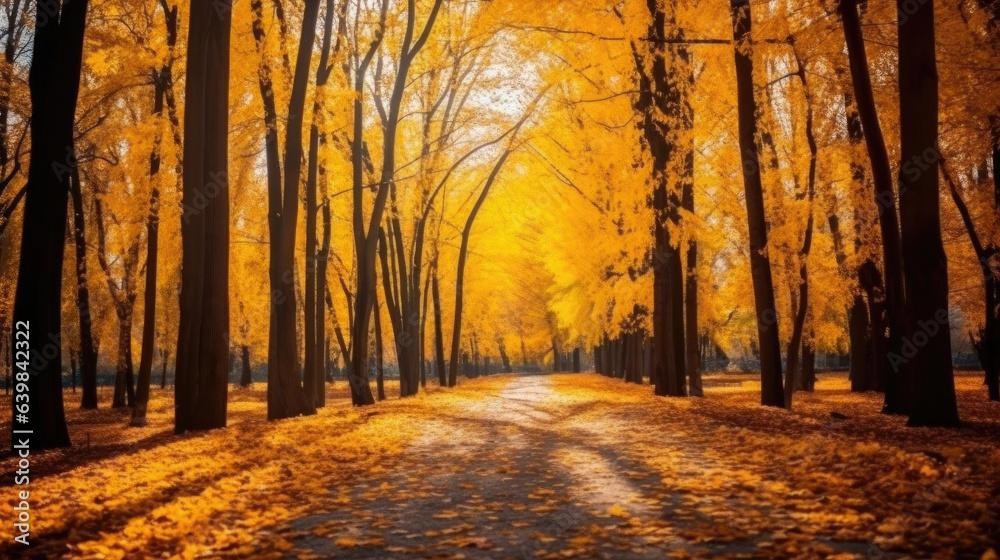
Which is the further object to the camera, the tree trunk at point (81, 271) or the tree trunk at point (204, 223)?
the tree trunk at point (81, 271)

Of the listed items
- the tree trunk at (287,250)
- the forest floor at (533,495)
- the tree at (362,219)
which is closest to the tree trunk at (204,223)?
the forest floor at (533,495)

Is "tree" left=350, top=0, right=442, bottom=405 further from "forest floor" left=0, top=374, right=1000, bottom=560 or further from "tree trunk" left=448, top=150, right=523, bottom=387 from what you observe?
"forest floor" left=0, top=374, right=1000, bottom=560

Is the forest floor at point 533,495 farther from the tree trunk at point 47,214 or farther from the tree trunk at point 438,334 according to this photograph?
the tree trunk at point 438,334

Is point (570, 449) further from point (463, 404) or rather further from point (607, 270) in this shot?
point (607, 270)

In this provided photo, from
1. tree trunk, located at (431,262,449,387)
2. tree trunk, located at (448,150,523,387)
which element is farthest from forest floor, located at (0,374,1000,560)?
tree trunk, located at (431,262,449,387)

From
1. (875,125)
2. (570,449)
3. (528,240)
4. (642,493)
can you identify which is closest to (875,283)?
(875,125)

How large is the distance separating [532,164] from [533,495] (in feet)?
64.2

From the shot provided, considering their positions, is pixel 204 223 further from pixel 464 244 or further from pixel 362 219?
pixel 464 244

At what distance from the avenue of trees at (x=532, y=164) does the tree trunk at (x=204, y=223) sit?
0.12 ft

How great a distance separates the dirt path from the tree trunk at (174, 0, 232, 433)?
3.75 metres

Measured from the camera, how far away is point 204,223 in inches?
410

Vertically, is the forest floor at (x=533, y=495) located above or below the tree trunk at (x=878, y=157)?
below

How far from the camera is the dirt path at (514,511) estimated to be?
4207 millimetres

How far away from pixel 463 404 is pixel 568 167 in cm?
886
